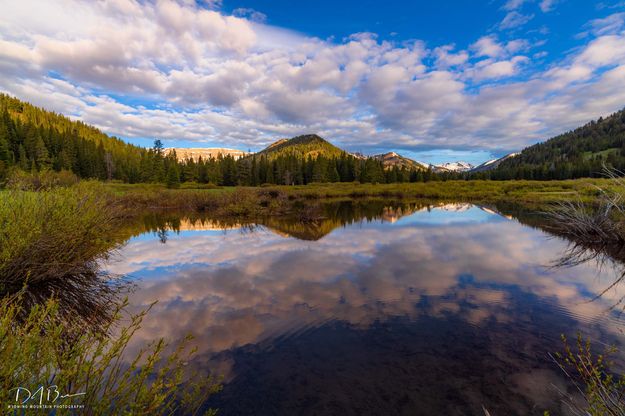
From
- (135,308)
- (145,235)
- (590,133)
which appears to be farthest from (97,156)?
(590,133)

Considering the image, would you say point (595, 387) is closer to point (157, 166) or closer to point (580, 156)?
point (157, 166)

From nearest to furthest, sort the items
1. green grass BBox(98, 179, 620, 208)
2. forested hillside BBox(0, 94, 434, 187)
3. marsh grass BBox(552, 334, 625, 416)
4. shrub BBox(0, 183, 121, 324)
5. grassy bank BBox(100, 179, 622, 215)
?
marsh grass BBox(552, 334, 625, 416)
shrub BBox(0, 183, 121, 324)
grassy bank BBox(100, 179, 622, 215)
green grass BBox(98, 179, 620, 208)
forested hillside BBox(0, 94, 434, 187)

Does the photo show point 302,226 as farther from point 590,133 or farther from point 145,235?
point 590,133

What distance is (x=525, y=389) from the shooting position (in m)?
5.76

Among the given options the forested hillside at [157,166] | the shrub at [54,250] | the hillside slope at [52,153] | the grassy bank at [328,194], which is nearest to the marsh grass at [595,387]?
the shrub at [54,250]

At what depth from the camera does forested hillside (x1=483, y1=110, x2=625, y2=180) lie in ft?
389

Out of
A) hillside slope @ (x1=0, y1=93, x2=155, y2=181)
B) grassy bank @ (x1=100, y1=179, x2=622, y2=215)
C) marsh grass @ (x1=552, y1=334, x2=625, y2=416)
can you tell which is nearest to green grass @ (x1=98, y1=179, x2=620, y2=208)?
grassy bank @ (x1=100, y1=179, x2=622, y2=215)

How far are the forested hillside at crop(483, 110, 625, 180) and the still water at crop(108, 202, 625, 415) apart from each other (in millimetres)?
130834

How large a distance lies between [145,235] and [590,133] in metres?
259

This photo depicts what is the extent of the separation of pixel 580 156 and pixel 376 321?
206m

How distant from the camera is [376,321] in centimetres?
879

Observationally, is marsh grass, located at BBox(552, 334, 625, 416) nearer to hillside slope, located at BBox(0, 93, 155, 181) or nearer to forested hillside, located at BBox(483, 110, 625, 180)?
hillside slope, located at BBox(0, 93, 155, 181)

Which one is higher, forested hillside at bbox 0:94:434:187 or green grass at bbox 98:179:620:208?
forested hillside at bbox 0:94:434:187

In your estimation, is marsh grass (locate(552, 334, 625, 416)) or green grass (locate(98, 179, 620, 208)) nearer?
marsh grass (locate(552, 334, 625, 416))
